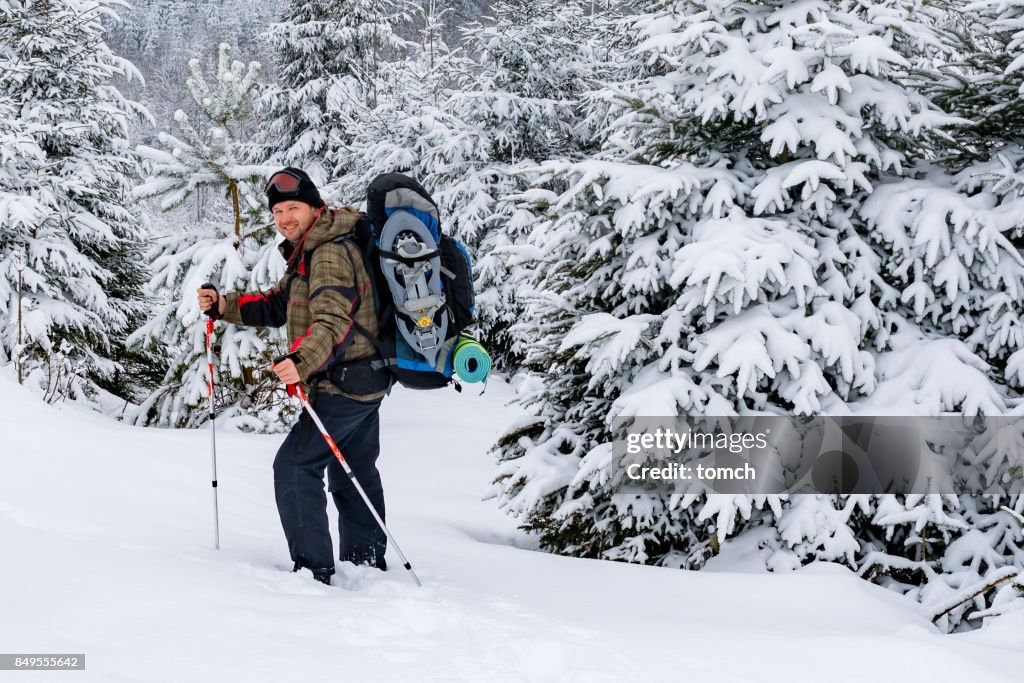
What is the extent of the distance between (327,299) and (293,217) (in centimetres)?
55

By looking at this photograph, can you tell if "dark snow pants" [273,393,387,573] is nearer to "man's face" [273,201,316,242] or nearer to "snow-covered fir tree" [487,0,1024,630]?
"man's face" [273,201,316,242]

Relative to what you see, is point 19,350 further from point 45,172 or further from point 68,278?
point 45,172

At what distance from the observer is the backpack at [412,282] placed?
155 inches

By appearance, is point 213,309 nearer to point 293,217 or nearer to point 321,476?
point 293,217

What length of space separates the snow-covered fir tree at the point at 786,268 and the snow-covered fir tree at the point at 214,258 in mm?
4341

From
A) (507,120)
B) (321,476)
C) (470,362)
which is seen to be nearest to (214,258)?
(321,476)

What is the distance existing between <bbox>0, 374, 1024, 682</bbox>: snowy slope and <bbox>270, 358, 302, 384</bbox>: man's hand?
3.01 ft

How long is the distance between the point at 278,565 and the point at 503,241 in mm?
12567

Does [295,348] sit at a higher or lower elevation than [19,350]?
higher

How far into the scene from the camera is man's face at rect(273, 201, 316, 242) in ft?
13.1

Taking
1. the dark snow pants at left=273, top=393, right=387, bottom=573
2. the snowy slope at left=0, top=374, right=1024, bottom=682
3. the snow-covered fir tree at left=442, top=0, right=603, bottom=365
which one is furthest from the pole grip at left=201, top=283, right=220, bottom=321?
the snow-covered fir tree at left=442, top=0, right=603, bottom=365

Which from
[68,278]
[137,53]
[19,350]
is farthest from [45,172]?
[137,53]

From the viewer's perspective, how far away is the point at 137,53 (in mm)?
89500

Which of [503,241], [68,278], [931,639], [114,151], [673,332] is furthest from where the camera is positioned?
[503,241]
